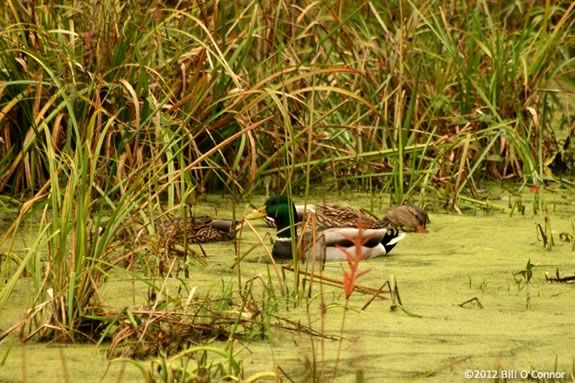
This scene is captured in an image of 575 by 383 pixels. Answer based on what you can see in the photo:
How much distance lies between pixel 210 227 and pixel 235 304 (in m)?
1.59

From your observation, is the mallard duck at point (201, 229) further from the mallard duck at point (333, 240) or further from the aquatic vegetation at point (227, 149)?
the mallard duck at point (333, 240)

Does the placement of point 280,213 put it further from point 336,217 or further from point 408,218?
point 408,218

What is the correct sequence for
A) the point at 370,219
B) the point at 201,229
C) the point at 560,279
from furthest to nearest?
the point at 370,219, the point at 201,229, the point at 560,279

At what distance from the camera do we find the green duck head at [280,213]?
644cm

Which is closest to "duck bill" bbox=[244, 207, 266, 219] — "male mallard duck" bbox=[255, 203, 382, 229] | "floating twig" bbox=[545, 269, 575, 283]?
"male mallard duck" bbox=[255, 203, 382, 229]

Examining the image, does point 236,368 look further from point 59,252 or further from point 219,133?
point 219,133

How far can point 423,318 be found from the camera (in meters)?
4.88

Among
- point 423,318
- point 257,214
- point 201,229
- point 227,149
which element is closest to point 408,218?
point 257,214

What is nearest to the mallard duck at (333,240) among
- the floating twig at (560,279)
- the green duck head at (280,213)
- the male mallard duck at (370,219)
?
the green duck head at (280,213)

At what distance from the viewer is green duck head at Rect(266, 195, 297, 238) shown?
6441 mm

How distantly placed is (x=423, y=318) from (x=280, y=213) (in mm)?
1711

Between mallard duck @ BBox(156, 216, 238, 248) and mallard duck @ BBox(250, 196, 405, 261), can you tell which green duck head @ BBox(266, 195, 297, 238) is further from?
mallard duck @ BBox(156, 216, 238, 248)

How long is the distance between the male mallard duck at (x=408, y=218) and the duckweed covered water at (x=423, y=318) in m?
0.06

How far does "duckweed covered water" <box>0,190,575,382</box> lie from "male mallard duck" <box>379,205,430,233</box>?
0.19ft
